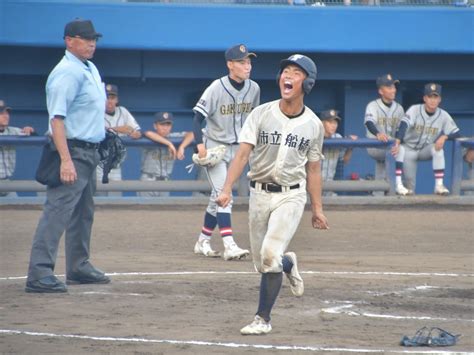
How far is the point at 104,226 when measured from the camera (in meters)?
12.6

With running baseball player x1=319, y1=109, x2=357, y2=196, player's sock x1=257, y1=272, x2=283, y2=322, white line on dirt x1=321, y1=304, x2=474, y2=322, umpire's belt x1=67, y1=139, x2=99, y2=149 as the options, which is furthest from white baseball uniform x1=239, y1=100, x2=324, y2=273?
running baseball player x1=319, y1=109, x2=357, y2=196

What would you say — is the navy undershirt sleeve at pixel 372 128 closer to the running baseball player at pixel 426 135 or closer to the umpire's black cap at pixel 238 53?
the running baseball player at pixel 426 135

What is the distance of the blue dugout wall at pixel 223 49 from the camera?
16.1 metres

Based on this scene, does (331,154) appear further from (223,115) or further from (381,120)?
(223,115)

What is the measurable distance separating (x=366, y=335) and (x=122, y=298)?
6.55ft

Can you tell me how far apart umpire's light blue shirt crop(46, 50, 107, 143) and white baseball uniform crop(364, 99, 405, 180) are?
7.27 m

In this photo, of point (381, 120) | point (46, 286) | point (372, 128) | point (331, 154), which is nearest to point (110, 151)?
point (46, 286)

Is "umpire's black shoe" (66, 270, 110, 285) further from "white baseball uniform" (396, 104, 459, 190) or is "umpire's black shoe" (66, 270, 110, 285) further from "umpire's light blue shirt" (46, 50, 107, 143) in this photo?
"white baseball uniform" (396, 104, 459, 190)

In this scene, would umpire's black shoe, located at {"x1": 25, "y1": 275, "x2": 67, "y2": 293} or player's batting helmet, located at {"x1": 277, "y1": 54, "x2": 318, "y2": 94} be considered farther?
umpire's black shoe, located at {"x1": 25, "y1": 275, "x2": 67, "y2": 293}

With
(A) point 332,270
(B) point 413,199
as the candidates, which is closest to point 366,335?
(A) point 332,270

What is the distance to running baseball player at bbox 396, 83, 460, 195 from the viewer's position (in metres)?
15.1

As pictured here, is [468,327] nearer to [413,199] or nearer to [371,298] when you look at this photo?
[371,298]

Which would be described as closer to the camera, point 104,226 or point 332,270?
point 332,270

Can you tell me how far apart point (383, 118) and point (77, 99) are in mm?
7771
